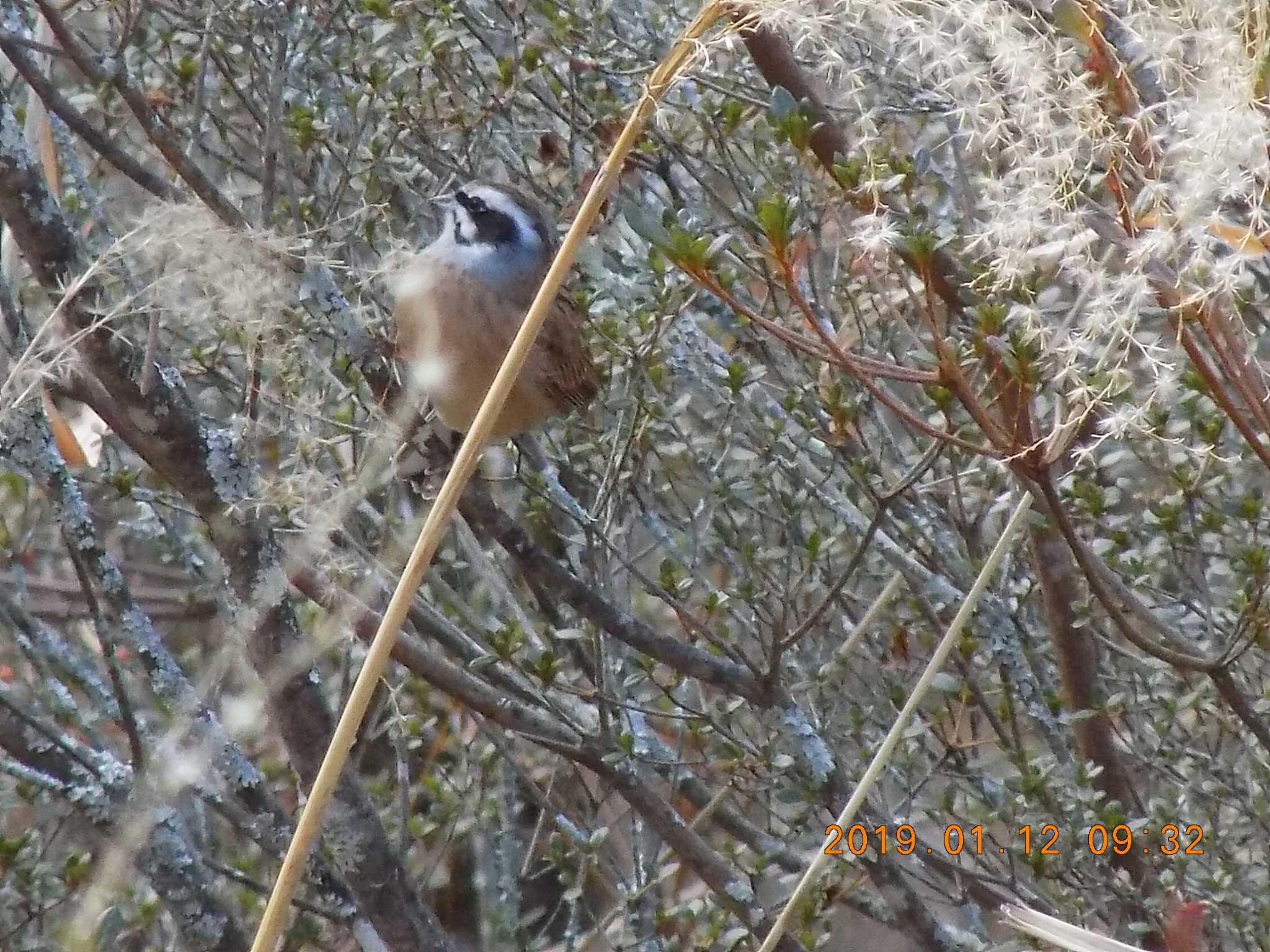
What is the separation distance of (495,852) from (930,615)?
135 cm

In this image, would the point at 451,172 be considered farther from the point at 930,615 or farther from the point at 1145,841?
the point at 1145,841

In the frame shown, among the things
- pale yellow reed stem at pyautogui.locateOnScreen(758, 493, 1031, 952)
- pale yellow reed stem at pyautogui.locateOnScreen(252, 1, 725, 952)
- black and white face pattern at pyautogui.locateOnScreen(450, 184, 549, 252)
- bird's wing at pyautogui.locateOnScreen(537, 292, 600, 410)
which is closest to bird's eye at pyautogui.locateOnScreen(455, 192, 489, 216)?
black and white face pattern at pyautogui.locateOnScreen(450, 184, 549, 252)

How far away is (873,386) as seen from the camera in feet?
5.13

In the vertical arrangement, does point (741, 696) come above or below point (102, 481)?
above

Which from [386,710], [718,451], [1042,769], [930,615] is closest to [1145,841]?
[1042,769]

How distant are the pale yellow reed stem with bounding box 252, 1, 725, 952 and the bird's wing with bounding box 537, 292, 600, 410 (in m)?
1.98

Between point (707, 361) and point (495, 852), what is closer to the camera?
point (707, 361)

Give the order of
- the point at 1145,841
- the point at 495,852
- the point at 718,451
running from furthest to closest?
the point at 495,852 → the point at 718,451 → the point at 1145,841

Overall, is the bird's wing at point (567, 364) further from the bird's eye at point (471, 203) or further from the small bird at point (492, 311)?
the bird's eye at point (471, 203)

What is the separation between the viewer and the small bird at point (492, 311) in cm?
313

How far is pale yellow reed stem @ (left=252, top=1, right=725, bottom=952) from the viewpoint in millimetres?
1181
